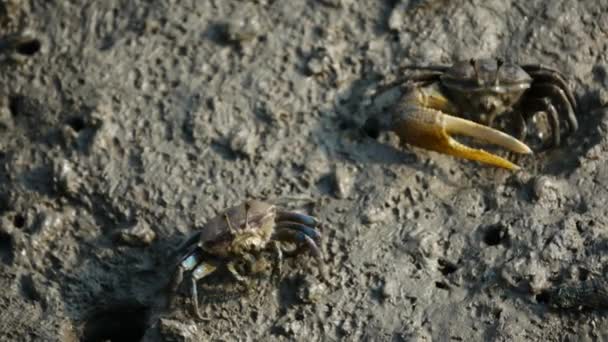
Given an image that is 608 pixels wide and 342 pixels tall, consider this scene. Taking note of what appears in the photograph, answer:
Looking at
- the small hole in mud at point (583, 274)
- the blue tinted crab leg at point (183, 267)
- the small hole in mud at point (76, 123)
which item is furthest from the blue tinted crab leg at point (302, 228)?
the small hole in mud at point (76, 123)

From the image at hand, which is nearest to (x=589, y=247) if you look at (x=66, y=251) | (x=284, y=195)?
(x=284, y=195)

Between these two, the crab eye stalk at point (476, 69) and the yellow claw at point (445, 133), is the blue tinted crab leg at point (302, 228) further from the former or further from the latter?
the crab eye stalk at point (476, 69)

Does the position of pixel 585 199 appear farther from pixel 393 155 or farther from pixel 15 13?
pixel 15 13

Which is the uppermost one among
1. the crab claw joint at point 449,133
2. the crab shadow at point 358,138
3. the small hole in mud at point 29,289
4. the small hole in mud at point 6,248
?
the crab claw joint at point 449,133

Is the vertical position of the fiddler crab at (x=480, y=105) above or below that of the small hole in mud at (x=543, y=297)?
above

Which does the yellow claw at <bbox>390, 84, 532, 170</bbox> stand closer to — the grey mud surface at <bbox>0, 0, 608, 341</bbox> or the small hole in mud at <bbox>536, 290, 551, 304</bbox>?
the grey mud surface at <bbox>0, 0, 608, 341</bbox>
